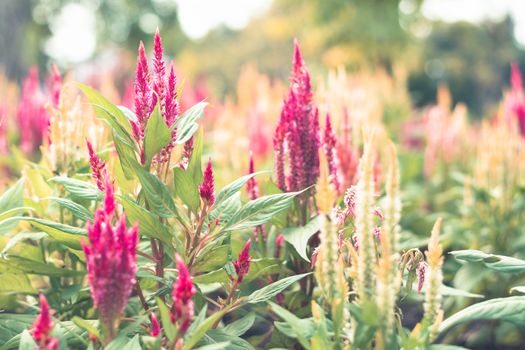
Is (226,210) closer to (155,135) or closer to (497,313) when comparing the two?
(155,135)

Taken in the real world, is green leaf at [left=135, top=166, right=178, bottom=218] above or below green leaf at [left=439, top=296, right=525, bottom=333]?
above

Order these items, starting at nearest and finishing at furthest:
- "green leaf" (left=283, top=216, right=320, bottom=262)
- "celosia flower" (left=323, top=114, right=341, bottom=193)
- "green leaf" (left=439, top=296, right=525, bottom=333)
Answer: "green leaf" (left=439, top=296, right=525, bottom=333) → "green leaf" (left=283, top=216, right=320, bottom=262) → "celosia flower" (left=323, top=114, right=341, bottom=193)

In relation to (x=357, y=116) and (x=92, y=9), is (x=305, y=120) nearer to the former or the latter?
(x=357, y=116)

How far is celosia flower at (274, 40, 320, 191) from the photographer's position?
2.15 meters

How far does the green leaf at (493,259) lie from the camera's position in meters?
1.76

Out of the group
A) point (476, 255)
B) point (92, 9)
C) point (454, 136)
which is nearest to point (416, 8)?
point (454, 136)

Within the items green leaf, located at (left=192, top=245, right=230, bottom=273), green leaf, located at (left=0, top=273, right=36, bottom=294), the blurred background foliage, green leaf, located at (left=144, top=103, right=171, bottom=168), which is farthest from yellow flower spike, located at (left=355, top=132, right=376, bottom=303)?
the blurred background foliage

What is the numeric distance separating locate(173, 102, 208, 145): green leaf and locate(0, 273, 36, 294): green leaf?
0.79m

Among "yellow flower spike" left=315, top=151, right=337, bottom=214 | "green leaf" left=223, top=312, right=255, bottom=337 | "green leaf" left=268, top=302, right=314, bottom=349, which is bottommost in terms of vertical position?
"green leaf" left=223, top=312, right=255, bottom=337

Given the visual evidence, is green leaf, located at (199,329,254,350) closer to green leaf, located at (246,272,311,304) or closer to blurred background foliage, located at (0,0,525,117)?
green leaf, located at (246,272,311,304)

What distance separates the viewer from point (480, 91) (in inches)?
1444

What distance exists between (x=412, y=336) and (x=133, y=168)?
931mm

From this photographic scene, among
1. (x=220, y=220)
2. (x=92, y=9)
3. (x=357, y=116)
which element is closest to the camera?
(x=220, y=220)

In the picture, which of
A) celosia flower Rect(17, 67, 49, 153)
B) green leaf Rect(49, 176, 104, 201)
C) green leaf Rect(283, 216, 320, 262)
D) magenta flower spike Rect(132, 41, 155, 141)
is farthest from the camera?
celosia flower Rect(17, 67, 49, 153)
